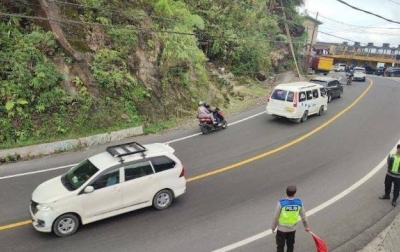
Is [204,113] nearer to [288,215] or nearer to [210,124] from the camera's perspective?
[210,124]

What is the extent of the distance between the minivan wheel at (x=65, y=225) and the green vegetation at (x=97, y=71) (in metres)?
6.55

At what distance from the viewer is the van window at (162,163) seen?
1006cm

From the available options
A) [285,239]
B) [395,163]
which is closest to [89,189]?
[285,239]

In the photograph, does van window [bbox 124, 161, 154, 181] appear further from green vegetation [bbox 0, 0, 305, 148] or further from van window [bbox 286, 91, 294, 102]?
van window [bbox 286, 91, 294, 102]

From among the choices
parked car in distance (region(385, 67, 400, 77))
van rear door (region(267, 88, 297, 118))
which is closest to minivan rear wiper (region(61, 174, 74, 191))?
van rear door (region(267, 88, 297, 118))

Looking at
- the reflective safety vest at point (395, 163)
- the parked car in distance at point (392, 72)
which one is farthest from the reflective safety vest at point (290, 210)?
the parked car in distance at point (392, 72)

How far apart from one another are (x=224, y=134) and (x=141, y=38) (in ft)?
24.1

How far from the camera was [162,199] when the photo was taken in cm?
1016

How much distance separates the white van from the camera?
731 inches

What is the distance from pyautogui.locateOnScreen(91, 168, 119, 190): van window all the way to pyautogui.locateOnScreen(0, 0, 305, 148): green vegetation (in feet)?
21.1

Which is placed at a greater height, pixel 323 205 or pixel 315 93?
pixel 315 93

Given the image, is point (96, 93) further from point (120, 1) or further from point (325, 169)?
point (325, 169)

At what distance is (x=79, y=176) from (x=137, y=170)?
4.90 ft

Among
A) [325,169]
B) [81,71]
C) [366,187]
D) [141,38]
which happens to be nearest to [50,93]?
[81,71]
